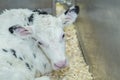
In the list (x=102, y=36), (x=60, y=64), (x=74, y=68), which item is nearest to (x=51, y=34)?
(x=60, y=64)

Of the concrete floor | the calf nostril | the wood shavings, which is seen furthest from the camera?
the wood shavings

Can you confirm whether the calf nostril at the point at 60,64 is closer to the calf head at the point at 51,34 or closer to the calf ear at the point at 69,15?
the calf head at the point at 51,34

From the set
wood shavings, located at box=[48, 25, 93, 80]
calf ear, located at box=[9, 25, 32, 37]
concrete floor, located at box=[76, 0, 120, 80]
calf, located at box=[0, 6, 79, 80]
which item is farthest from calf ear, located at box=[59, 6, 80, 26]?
wood shavings, located at box=[48, 25, 93, 80]

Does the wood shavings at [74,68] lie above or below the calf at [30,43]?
below

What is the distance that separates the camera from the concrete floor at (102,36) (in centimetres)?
193

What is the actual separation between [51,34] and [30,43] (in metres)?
0.31

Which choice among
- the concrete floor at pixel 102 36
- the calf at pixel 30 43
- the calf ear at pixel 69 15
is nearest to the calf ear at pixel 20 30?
the calf at pixel 30 43

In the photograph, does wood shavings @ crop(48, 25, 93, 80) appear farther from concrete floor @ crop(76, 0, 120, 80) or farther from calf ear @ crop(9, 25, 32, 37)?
calf ear @ crop(9, 25, 32, 37)

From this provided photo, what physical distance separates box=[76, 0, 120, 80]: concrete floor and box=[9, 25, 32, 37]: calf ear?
552 mm

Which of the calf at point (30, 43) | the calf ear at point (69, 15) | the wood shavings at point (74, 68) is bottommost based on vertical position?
the wood shavings at point (74, 68)

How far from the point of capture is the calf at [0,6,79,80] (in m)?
2.22

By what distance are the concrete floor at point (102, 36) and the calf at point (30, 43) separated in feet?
0.75

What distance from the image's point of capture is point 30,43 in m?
2.46

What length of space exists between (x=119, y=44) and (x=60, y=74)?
99cm
